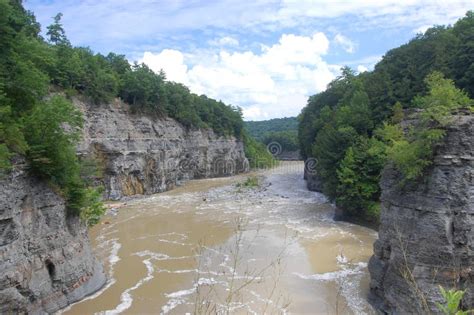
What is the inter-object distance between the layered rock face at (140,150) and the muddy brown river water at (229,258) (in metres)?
3.89

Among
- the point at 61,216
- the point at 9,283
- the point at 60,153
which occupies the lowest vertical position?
the point at 9,283

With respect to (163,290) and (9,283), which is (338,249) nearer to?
(163,290)

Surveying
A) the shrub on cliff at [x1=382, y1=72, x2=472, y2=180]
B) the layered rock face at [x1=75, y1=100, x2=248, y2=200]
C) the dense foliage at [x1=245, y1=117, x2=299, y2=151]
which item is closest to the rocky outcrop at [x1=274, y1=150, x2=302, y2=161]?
the dense foliage at [x1=245, y1=117, x2=299, y2=151]

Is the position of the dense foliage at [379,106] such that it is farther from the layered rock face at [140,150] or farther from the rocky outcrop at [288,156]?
the rocky outcrop at [288,156]

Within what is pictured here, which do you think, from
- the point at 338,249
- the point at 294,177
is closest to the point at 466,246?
the point at 338,249

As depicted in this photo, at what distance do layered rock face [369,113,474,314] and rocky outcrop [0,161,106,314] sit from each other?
11.6 meters

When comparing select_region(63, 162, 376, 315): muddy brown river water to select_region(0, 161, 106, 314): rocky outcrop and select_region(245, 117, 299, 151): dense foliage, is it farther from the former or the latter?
select_region(245, 117, 299, 151): dense foliage

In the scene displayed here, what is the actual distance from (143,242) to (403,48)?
30.8 metres

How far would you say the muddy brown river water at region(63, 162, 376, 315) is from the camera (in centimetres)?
1570

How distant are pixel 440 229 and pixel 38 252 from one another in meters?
13.5

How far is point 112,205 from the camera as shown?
38.1 metres

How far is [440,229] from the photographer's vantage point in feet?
42.9

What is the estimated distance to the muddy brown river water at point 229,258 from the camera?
15.7m

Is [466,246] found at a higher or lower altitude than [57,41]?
lower
